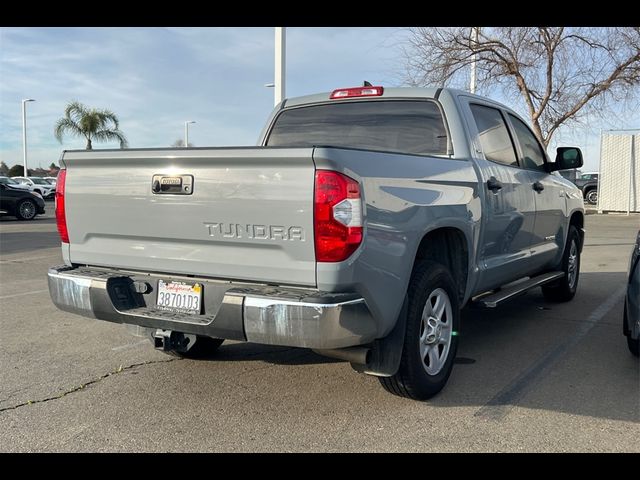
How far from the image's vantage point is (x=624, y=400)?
3.83 m

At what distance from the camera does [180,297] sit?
134 inches

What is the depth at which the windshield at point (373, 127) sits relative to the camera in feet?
14.8

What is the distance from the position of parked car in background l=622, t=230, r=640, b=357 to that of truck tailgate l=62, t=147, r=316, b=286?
250 centimetres

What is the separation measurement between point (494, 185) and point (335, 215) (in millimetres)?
2010

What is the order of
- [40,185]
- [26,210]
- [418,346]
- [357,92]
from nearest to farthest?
[418,346]
[357,92]
[26,210]
[40,185]

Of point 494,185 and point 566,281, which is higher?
point 494,185

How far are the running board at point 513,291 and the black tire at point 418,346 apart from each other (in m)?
0.68

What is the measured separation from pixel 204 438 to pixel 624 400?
2642mm

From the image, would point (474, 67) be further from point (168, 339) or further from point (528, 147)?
point (168, 339)

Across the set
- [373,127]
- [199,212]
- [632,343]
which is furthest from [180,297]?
[632,343]

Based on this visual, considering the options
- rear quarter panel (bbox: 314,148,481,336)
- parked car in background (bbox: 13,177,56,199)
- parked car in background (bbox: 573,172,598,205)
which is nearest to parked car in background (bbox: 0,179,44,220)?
rear quarter panel (bbox: 314,148,481,336)

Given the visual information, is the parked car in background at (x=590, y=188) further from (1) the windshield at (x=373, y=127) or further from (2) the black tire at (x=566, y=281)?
(1) the windshield at (x=373, y=127)

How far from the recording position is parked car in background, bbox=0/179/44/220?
19469 mm

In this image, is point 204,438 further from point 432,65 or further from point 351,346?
point 432,65
